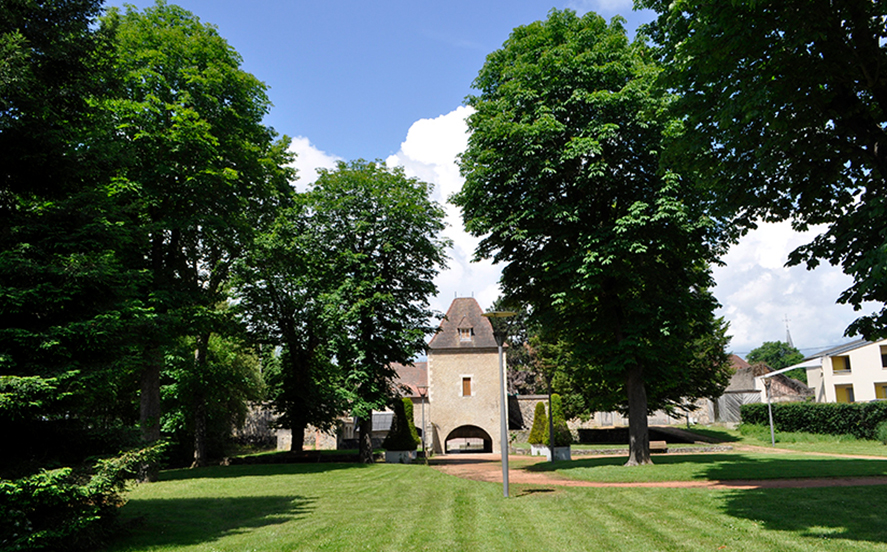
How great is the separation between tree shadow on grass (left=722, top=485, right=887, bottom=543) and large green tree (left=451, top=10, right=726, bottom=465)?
5949 millimetres

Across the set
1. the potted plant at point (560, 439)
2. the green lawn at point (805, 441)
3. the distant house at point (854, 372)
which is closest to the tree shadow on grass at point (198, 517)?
the potted plant at point (560, 439)

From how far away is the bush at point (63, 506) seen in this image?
7254mm

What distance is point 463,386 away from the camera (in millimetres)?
41125

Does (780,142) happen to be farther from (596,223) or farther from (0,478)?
(0,478)

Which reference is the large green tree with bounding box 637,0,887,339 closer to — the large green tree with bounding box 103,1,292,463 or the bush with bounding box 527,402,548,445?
the large green tree with bounding box 103,1,292,463

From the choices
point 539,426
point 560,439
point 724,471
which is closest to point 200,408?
point 560,439

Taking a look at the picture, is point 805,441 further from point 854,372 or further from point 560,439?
point 854,372

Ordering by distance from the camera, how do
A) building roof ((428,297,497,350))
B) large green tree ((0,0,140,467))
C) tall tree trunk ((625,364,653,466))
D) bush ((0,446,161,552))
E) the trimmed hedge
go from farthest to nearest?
building roof ((428,297,497,350)) < the trimmed hedge < tall tree trunk ((625,364,653,466)) < large green tree ((0,0,140,467)) < bush ((0,446,161,552))

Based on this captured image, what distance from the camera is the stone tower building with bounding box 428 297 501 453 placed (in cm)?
4072

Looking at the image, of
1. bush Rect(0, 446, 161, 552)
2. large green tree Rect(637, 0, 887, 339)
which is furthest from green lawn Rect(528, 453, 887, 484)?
bush Rect(0, 446, 161, 552)

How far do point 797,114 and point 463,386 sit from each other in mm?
33927

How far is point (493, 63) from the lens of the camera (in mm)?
20672

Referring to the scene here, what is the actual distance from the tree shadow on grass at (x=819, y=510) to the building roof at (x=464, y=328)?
30027 millimetres

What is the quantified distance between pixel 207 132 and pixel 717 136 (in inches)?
634
